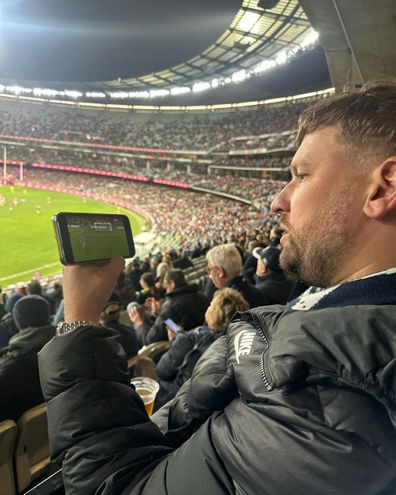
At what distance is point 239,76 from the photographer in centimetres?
4209

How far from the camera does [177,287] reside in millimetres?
4621

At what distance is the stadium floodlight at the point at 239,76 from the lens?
135 feet

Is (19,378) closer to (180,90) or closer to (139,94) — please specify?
(180,90)

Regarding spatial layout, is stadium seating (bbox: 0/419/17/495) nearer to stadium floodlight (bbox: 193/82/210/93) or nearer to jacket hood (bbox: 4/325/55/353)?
jacket hood (bbox: 4/325/55/353)

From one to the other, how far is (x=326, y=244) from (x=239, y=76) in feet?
151

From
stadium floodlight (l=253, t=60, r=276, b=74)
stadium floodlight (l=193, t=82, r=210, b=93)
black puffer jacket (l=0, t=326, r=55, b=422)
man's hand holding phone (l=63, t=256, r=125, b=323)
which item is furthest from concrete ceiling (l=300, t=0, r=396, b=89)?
stadium floodlight (l=193, t=82, r=210, b=93)

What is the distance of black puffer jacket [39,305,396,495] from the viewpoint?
66cm

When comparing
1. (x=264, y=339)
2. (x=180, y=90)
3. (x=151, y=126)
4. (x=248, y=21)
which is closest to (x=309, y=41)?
(x=248, y=21)

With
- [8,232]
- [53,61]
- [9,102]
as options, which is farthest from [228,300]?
[9,102]

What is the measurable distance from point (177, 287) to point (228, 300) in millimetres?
1839

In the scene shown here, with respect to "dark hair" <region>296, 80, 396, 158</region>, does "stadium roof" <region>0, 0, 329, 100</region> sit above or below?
above

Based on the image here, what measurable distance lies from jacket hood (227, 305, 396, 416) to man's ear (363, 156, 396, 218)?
1.14ft

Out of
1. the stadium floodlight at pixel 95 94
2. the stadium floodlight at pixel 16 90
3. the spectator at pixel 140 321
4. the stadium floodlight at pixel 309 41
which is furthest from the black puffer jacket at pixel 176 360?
the stadium floodlight at pixel 95 94

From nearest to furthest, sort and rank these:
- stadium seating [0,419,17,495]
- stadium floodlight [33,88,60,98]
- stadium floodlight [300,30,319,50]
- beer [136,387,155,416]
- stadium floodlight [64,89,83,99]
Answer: beer [136,387,155,416], stadium seating [0,419,17,495], stadium floodlight [300,30,319,50], stadium floodlight [33,88,60,98], stadium floodlight [64,89,83,99]
